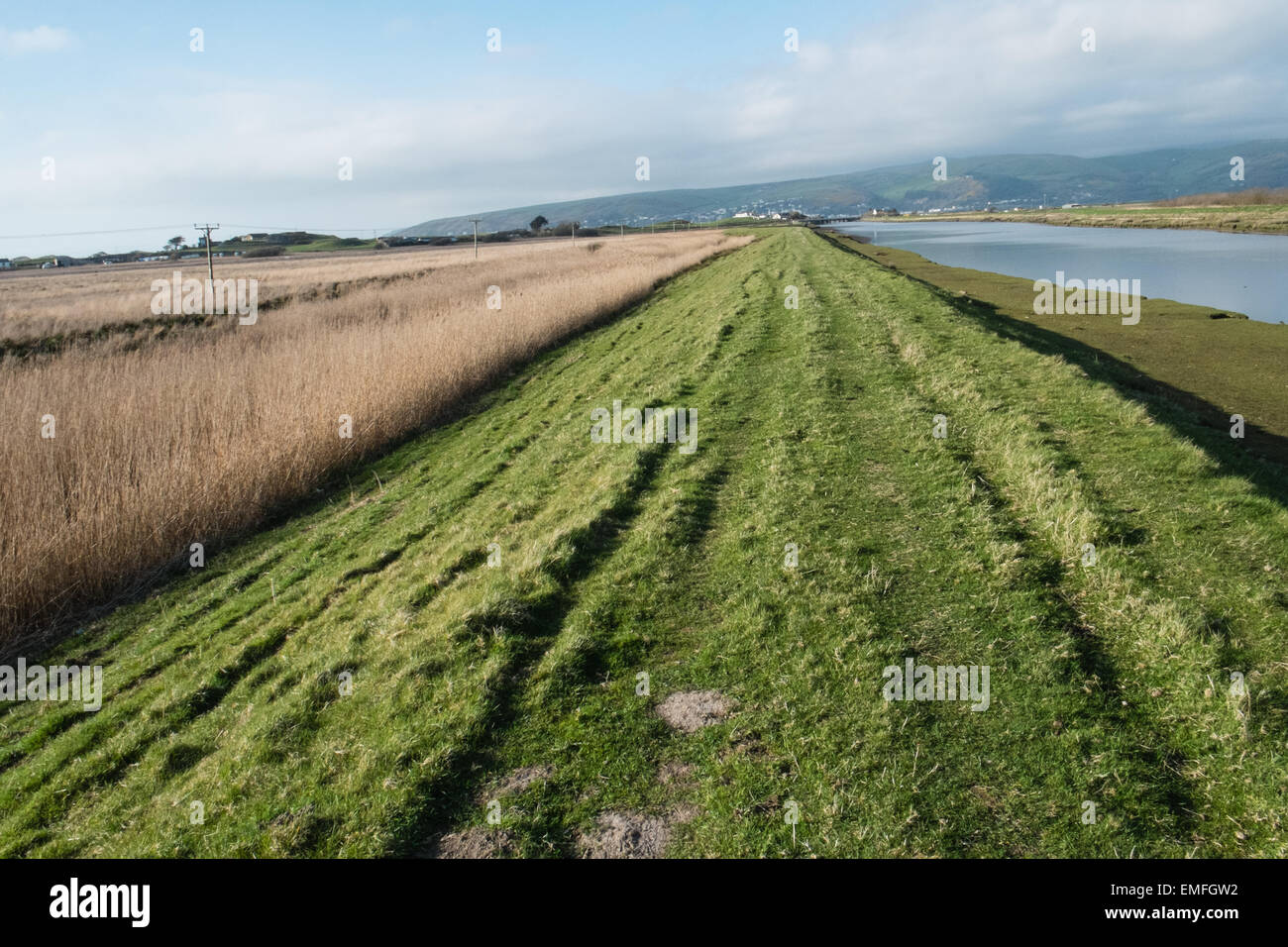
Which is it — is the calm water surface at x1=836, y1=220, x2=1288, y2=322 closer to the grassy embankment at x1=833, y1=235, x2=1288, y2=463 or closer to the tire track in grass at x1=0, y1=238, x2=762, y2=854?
the grassy embankment at x1=833, y1=235, x2=1288, y2=463

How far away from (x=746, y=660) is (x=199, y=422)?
1298 centimetres

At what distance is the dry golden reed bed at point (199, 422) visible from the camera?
9328 millimetres

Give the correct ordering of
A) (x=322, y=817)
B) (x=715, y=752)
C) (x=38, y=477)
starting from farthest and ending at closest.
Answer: (x=38, y=477) < (x=715, y=752) < (x=322, y=817)

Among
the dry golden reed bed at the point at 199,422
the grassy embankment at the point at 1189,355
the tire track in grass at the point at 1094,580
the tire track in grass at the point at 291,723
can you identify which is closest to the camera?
the tire track in grass at the point at 1094,580

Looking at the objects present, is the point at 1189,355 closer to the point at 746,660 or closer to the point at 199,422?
the point at 746,660

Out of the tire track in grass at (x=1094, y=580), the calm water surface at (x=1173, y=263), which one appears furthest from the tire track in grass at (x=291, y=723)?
the calm water surface at (x=1173, y=263)

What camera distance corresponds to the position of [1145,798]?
369 centimetres

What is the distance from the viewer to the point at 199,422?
1348 cm

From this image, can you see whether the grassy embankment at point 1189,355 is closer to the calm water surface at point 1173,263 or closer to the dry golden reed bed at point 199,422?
the calm water surface at point 1173,263

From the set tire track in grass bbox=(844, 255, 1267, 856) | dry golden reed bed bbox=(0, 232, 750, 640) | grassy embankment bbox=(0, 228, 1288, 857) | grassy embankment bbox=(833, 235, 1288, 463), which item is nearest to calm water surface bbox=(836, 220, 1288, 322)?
grassy embankment bbox=(833, 235, 1288, 463)

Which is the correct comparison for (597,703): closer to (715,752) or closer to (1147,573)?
(715,752)

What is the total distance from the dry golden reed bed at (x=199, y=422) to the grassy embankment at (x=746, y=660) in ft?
3.50
